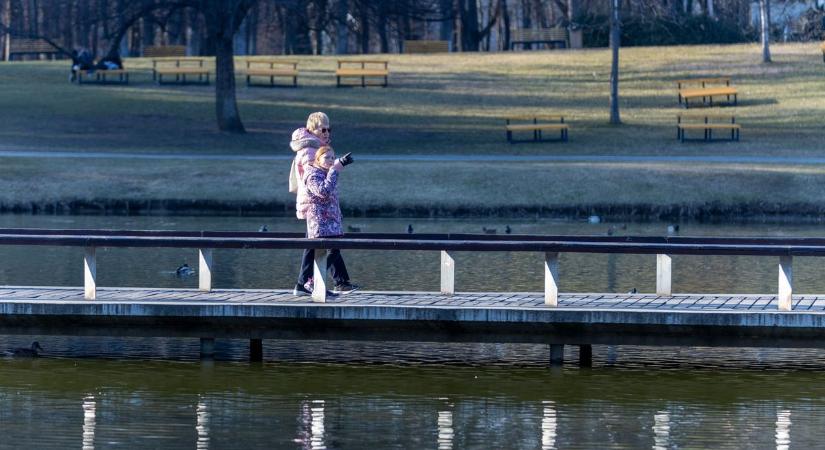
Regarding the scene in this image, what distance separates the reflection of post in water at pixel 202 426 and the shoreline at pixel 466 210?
67.0 ft

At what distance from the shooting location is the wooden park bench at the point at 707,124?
43844 millimetres

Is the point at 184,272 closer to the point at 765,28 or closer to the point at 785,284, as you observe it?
the point at 785,284

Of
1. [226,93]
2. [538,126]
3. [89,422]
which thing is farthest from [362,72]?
[89,422]

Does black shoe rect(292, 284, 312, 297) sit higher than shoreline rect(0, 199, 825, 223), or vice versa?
black shoe rect(292, 284, 312, 297)

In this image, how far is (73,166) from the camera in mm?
37094

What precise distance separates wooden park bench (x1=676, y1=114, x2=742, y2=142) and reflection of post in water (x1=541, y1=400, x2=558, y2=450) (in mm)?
31556

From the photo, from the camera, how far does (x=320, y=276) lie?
48.4 feet

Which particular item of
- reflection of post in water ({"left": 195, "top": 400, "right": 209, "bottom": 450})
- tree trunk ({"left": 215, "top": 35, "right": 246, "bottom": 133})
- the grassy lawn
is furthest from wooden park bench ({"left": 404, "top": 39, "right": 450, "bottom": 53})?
reflection of post in water ({"left": 195, "top": 400, "right": 209, "bottom": 450})

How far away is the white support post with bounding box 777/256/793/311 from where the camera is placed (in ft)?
47.6

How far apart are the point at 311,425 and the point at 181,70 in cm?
4730

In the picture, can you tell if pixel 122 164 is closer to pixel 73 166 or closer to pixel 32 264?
pixel 73 166

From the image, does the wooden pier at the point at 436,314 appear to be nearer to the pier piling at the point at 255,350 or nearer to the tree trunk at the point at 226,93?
the pier piling at the point at 255,350

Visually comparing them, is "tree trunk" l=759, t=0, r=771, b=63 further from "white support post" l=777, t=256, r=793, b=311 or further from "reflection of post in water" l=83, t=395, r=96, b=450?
"reflection of post in water" l=83, t=395, r=96, b=450

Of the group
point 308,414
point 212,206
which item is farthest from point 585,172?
point 308,414
